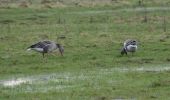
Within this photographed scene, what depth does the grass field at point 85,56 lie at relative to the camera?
59.8 ft

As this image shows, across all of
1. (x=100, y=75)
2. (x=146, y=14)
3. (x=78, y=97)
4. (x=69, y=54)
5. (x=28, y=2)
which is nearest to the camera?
(x=78, y=97)

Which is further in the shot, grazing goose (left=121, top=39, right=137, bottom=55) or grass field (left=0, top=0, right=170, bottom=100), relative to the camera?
grazing goose (left=121, top=39, right=137, bottom=55)

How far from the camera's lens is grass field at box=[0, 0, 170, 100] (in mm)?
18234

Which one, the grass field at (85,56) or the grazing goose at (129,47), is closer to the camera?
the grass field at (85,56)

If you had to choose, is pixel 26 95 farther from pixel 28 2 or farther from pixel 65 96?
pixel 28 2

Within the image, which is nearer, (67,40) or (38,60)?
(38,60)

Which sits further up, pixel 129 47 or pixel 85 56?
pixel 129 47

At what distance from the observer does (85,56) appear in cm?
2591

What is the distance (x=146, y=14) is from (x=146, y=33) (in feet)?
31.9

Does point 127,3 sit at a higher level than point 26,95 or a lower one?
lower

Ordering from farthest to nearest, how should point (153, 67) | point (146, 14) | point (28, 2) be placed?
point (28, 2) → point (146, 14) → point (153, 67)

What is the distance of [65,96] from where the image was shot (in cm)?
1736

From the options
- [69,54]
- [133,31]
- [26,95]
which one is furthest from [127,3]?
[26,95]

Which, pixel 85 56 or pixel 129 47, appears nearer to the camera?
pixel 129 47
